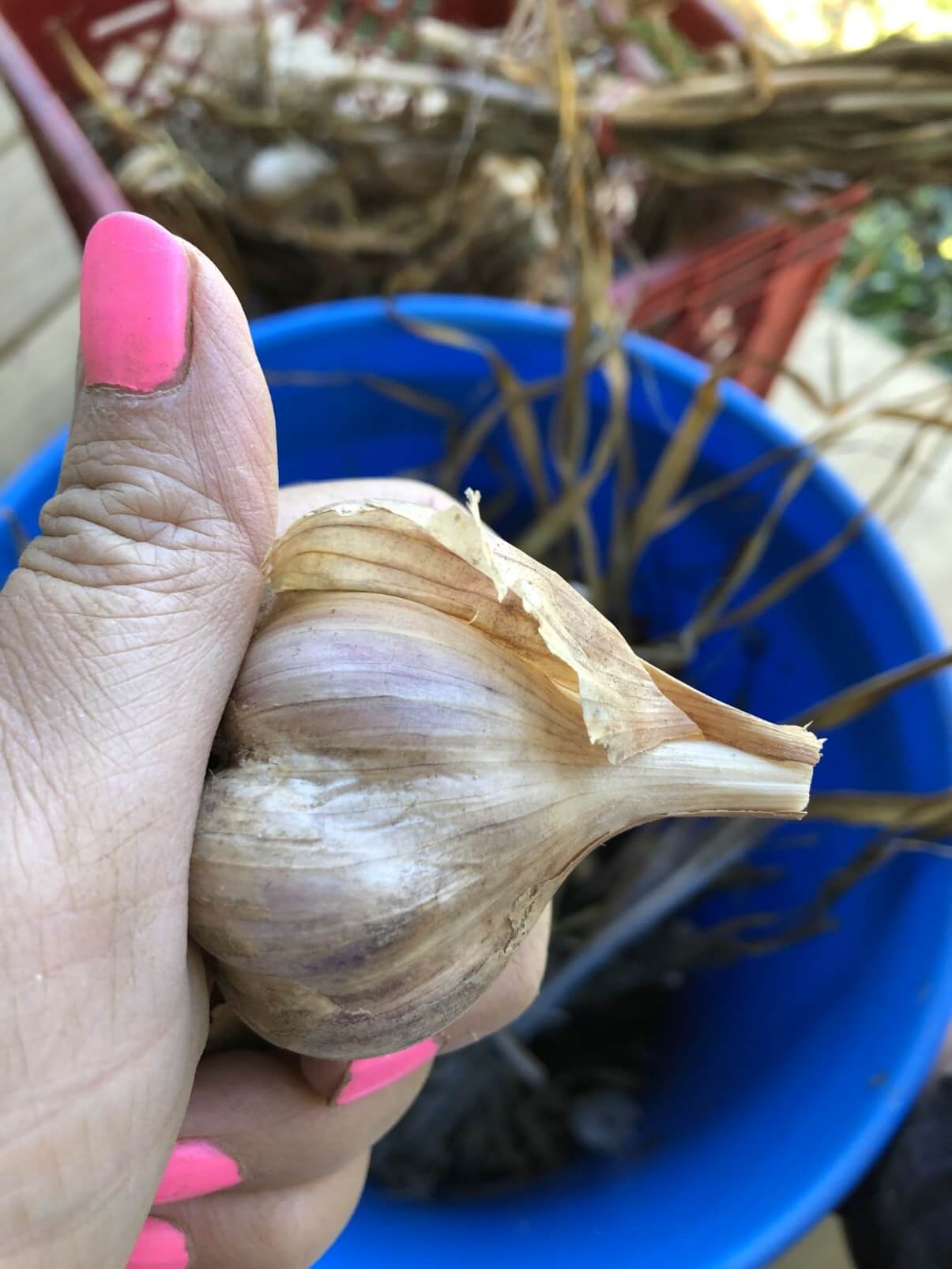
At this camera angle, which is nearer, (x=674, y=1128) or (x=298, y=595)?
(x=298, y=595)

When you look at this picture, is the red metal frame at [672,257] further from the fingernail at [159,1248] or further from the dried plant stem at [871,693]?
the fingernail at [159,1248]

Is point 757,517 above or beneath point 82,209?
beneath

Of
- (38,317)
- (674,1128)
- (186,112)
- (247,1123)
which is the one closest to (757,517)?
(674,1128)

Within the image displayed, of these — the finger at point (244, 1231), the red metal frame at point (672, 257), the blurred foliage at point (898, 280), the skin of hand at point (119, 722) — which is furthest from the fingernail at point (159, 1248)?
the blurred foliage at point (898, 280)

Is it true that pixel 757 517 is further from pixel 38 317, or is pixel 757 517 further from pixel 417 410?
pixel 38 317

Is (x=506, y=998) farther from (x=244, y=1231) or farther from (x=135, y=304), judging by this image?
(x=135, y=304)
